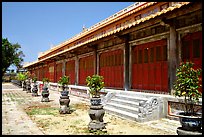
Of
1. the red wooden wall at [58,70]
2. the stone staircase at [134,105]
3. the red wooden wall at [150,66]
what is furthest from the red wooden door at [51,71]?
the red wooden wall at [150,66]

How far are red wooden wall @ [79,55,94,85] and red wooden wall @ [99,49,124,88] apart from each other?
4.23ft

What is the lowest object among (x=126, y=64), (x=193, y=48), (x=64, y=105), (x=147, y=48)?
(x=64, y=105)

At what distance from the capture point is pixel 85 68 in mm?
16328

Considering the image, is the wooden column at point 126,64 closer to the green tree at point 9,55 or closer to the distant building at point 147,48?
the distant building at point 147,48

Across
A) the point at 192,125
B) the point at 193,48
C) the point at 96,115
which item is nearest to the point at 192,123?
the point at 192,125

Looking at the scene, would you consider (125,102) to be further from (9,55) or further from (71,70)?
(9,55)

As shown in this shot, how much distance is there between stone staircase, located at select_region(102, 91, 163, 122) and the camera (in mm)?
7836

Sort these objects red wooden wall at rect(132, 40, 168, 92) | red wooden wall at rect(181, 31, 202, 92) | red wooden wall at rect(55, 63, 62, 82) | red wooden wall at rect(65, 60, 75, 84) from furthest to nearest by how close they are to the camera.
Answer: red wooden wall at rect(55, 63, 62, 82), red wooden wall at rect(65, 60, 75, 84), red wooden wall at rect(132, 40, 168, 92), red wooden wall at rect(181, 31, 202, 92)

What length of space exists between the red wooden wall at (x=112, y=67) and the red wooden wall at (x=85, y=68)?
129 cm

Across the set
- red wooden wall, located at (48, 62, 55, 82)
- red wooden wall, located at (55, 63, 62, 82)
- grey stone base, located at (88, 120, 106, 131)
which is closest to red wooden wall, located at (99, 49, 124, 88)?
grey stone base, located at (88, 120, 106, 131)

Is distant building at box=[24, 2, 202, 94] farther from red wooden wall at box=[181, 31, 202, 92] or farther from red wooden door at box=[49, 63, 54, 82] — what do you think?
red wooden door at box=[49, 63, 54, 82]

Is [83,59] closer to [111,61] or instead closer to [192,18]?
[111,61]

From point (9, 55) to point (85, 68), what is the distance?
148 ft

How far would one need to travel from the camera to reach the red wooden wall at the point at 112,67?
11984 mm
